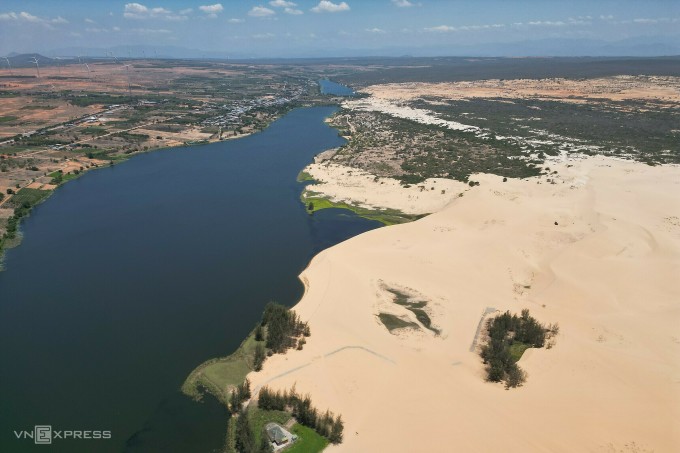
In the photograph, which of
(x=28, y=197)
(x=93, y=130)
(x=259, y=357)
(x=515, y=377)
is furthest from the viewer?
(x=93, y=130)

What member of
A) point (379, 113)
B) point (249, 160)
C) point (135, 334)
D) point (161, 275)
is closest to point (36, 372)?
point (135, 334)

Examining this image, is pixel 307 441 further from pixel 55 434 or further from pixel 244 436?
pixel 55 434

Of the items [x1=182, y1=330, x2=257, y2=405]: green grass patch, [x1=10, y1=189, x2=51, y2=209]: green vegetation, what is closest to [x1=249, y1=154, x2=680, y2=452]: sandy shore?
[x1=182, y1=330, x2=257, y2=405]: green grass patch

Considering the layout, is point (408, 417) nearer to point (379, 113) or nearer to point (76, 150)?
point (76, 150)

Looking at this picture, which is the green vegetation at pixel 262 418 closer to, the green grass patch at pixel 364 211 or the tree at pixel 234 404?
the tree at pixel 234 404

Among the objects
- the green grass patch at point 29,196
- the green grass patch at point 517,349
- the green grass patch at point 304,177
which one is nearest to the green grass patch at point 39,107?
the green grass patch at point 29,196

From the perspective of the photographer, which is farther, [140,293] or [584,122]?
[584,122]

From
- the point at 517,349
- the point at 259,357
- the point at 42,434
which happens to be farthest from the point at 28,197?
the point at 517,349
